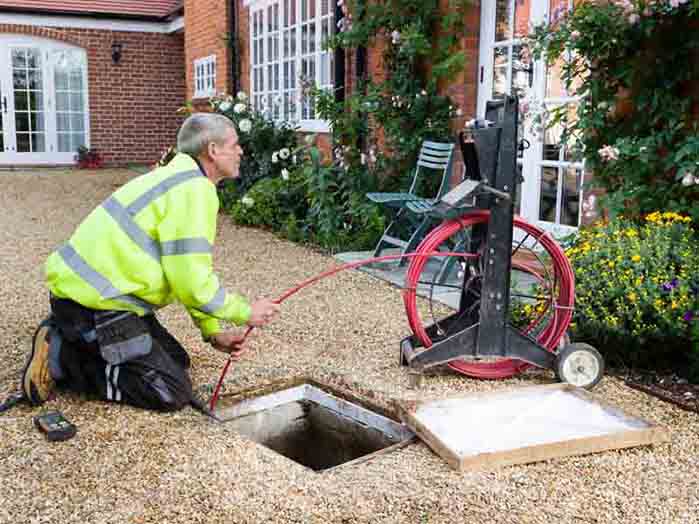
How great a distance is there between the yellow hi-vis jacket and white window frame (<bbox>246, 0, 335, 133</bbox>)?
239 inches

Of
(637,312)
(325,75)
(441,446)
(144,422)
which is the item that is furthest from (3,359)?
(325,75)

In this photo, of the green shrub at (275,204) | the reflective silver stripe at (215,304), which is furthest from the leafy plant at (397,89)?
the reflective silver stripe at (215,304)

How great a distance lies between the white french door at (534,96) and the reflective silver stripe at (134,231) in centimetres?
337

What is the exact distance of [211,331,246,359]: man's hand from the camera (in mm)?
3248

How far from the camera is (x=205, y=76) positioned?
1391cm

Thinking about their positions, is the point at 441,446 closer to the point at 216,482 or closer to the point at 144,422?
the point at 216,482

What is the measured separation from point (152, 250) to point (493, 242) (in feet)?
4.67

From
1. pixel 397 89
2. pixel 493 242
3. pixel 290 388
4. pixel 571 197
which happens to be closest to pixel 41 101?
pixel 397 89

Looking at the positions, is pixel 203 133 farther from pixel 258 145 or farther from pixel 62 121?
pixel 62 121

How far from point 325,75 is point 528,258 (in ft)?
14.3

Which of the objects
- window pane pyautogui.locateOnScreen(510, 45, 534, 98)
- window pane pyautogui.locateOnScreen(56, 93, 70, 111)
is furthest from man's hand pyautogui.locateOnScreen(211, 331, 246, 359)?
window pane pyautogui.locateOnScreen(56, 93, 70, 111)

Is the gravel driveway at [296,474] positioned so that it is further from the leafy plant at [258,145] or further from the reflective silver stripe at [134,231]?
the leafy plant at [258,145]

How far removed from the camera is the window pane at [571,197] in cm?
584

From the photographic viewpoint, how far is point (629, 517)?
2.42m
